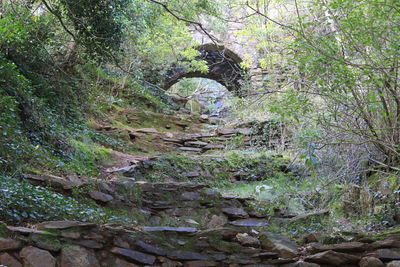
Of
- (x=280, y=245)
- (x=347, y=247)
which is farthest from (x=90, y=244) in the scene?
(x=347, y=247)

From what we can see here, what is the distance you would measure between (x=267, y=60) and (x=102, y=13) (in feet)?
17.0

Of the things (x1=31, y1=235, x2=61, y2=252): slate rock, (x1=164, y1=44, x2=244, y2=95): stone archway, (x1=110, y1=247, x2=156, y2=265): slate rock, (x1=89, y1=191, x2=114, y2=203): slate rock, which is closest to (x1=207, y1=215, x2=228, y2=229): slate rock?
(x1=89, y1=191, x2=114, y2=203): slate rock

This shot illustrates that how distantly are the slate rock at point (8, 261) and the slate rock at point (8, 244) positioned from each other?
0.04m

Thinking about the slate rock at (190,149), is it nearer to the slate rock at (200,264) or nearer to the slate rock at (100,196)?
the slate rock at (100,196)

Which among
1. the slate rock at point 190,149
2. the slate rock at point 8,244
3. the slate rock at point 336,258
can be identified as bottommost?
the slate rock at point 8,244

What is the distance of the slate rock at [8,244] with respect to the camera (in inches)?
94.3

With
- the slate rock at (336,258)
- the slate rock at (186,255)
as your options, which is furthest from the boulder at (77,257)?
the slate rock at (336,258)

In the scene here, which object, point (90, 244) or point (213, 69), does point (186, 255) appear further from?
point (213, 69)

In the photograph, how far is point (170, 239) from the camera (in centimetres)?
337

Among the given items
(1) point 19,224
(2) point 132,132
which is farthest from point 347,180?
(2) point 132,132

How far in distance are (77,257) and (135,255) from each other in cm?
47

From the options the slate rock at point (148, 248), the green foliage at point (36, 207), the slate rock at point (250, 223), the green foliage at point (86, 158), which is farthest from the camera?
the green foliage at point (86, 158)

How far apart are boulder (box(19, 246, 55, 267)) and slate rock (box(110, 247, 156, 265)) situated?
0.50m

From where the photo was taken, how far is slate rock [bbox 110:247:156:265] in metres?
2.93
